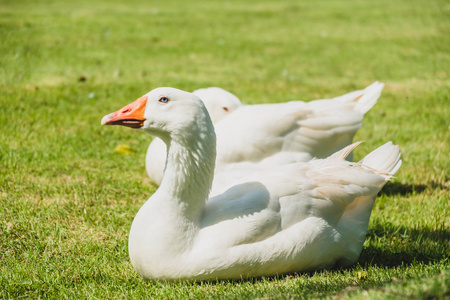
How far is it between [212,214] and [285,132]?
1.73 metres

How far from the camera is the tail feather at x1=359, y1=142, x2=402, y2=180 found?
12.2 feet

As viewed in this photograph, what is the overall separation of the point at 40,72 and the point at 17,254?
20.3 ft

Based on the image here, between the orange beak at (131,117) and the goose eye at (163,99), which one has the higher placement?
the goose eye at (163,99)

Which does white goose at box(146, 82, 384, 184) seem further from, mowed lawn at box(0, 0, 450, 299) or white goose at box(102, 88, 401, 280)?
white goose at box(102, 88, 401, 280)

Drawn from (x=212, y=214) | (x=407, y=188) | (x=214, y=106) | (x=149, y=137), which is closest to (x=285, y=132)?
(x=214, y=106)

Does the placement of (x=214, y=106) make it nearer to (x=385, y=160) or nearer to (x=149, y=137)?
(x=149, y=137)

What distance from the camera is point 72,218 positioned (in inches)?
163

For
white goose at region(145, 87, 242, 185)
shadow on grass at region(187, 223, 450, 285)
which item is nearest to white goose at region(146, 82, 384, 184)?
white goose at region(145, 87, 242, 185)

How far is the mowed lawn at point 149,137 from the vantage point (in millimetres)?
3250

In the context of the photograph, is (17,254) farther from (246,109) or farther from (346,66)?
(346,66)

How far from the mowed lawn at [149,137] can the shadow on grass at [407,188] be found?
0.02m

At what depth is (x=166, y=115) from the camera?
321cm

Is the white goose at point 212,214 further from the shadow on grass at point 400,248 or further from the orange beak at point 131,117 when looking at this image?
the shadow on grass at point 400,248

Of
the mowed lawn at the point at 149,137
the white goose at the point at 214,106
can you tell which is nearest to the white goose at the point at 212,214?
the mowed lawn at the point at 149,137
